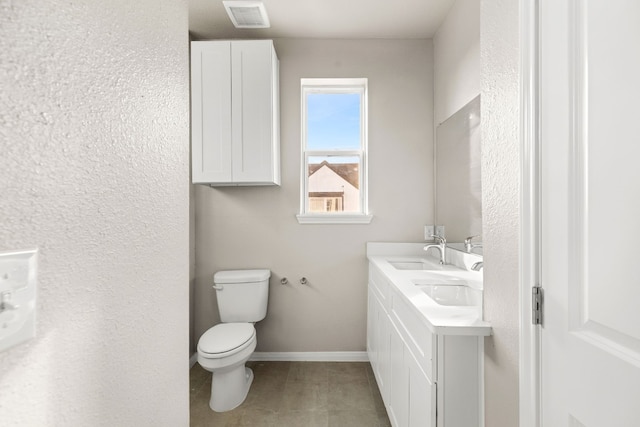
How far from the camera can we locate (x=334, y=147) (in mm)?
2846

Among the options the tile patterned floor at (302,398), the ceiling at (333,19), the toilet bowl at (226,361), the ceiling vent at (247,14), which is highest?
the ceiling at (333,19)

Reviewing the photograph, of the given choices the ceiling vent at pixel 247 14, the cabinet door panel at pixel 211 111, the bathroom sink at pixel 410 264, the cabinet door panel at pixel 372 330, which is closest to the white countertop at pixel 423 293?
the bathroom sink at pixel 410 264

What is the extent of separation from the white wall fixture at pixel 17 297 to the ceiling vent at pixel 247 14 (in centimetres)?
228

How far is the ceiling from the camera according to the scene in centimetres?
228

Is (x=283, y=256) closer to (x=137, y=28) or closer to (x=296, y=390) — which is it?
(x=296, y=390)

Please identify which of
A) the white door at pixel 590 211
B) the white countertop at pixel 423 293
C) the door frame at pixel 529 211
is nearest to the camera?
the white door at pixel 590 211

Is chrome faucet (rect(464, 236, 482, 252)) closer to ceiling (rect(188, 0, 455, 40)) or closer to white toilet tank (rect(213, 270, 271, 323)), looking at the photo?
white toilet tank (rect(213, 270, 271, 323))

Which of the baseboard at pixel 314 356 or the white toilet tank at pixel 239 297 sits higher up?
the white toilet tank at pixel 239 297

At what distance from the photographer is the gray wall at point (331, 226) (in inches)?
107

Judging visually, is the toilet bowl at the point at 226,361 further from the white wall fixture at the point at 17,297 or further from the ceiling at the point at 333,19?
the ceiling at the point at 333,19

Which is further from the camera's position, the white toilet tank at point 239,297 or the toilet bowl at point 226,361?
the white toilet tank at point 239,297

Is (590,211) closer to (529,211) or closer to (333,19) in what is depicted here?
(529,211)

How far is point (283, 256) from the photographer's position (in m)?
2.72

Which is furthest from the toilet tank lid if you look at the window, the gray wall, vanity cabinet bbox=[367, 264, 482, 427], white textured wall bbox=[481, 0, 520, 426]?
white textured wall bbox=[481, 0, 520, 426]
